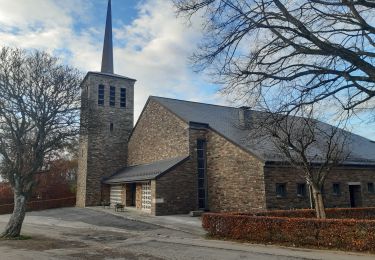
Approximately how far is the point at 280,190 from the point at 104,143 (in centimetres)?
1896

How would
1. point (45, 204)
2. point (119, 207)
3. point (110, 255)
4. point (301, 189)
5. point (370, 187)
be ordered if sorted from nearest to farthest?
point (110, 255)
point (301, 189)
point (119, 207)
point (370, 187)
point (45, 204)

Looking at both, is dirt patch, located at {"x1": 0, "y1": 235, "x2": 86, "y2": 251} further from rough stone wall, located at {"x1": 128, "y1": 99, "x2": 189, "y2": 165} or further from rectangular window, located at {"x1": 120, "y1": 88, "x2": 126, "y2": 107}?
→ rectangular window, located at {"x1": 120, "y1": 88, "x2": 126, "y2": 107}

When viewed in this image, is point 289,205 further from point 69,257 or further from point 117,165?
point 117,165

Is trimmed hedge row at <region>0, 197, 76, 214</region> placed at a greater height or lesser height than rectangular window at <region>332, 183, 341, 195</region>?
lesser

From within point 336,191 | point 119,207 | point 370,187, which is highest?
point 370,187

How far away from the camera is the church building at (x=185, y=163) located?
2172 centimetres

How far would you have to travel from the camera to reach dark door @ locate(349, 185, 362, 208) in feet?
84.0

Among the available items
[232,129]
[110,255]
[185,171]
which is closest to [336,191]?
[232,129]

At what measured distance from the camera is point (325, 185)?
23938mm

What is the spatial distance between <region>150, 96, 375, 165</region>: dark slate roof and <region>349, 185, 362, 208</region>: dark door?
1.74m

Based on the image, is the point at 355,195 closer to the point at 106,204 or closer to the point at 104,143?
the point at 106,204

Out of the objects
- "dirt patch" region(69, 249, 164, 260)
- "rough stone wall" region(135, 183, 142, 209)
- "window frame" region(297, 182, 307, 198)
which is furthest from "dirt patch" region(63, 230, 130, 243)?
"window frame" region(297, 182, 307, 198)

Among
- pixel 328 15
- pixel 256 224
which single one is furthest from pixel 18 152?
pixel 328 15

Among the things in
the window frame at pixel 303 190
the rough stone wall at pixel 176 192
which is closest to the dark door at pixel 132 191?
the rough stone wall at pixel 176 192
